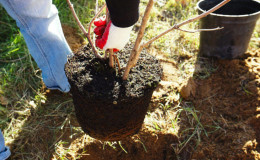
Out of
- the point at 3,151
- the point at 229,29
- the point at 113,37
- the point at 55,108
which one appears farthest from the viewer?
the point at 229,29

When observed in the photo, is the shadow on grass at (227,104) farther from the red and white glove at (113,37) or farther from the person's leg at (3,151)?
the person's leg at (3,151)

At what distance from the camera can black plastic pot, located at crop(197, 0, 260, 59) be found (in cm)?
211

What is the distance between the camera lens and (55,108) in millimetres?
1955

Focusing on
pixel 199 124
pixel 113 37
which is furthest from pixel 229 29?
pixel 113 37

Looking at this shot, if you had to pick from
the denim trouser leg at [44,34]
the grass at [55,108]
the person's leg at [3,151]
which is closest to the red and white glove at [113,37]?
the denim trouser leg at [44,34]

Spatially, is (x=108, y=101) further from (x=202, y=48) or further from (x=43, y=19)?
(x=202, y=48)

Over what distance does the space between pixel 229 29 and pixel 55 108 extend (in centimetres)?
160

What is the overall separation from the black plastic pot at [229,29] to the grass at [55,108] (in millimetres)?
154

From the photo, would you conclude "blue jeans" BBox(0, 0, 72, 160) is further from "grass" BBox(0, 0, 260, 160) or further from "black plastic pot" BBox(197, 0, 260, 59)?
"black plastic pot" BBox(197, 0, 260, 59)

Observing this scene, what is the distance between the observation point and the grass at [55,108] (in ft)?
5.67

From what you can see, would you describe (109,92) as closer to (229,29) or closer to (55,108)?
(55,108)

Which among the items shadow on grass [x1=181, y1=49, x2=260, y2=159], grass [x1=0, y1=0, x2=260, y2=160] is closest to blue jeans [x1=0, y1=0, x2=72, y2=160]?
grass [x1=0, y1=0, x2=260, y2=160]

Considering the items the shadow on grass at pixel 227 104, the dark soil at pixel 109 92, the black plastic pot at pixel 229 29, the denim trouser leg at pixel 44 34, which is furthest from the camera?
the black plastic pot at pixel 229 29

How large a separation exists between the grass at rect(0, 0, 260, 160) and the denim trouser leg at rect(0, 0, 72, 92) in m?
0.23
